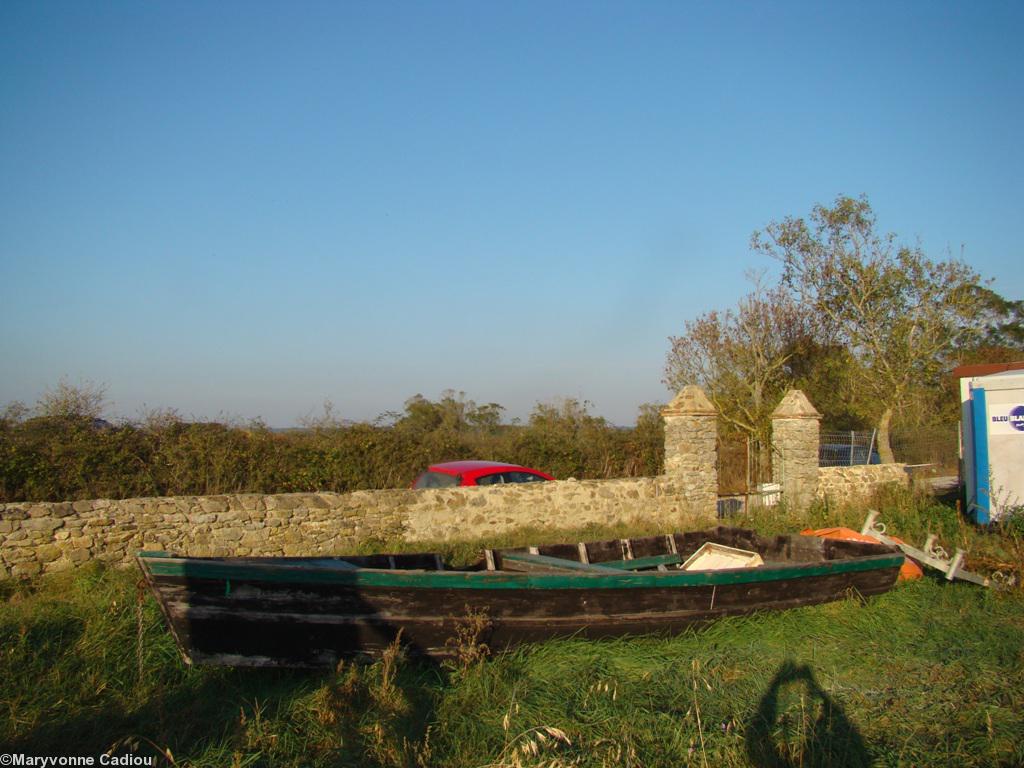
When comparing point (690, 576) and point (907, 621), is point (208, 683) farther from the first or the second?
point (907, 621)

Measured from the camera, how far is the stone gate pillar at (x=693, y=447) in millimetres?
12789

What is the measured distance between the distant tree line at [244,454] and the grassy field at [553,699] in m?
3.00

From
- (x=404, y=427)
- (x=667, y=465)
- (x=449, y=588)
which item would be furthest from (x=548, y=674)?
(x=404, y=427)

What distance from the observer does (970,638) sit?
277 inches

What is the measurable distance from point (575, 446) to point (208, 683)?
9.99 meters

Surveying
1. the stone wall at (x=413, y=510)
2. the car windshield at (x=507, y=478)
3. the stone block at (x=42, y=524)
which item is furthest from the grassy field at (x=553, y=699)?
the car windshield at (x=507, y=478)

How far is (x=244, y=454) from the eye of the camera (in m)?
11.4

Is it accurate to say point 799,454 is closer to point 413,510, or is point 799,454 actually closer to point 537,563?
point 413,510

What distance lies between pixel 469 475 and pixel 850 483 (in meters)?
7.57

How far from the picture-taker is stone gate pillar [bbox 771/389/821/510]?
45.0 ft

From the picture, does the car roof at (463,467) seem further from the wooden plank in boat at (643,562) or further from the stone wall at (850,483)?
the stone wall at (850,483)

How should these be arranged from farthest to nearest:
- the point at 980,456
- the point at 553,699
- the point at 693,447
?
the point at 693,447
the point at 980,456
the point at 553,699

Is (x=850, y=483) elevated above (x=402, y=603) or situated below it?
above

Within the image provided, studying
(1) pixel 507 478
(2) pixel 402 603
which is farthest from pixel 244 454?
(2) pixel 402 603
